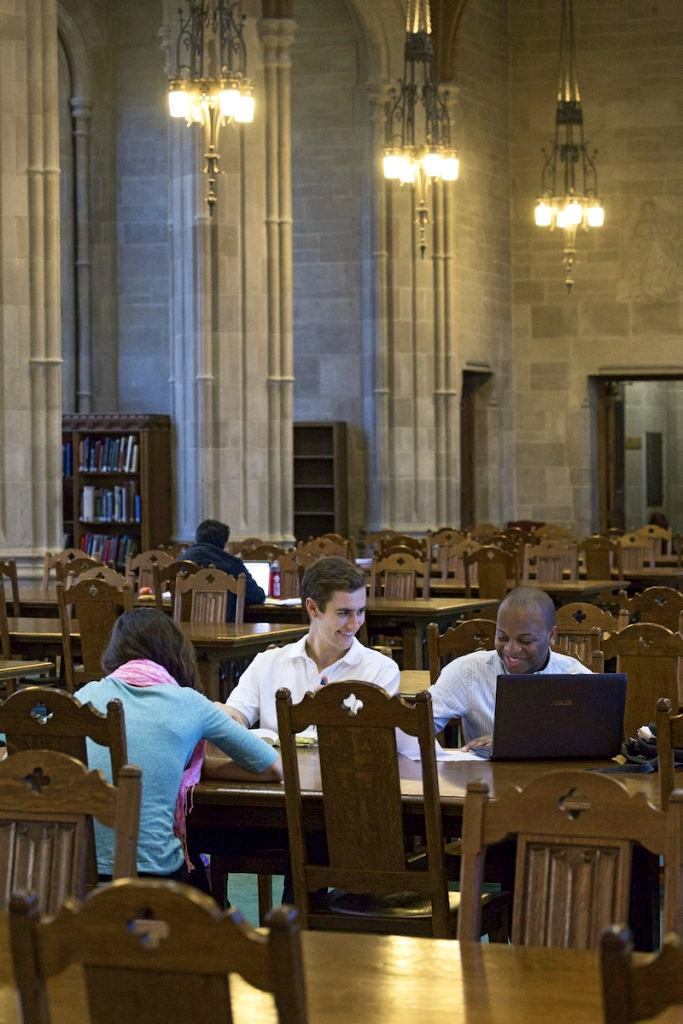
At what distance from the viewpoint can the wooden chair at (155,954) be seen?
2.06 meters

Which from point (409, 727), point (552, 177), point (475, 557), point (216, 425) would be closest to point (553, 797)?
point (409, 727)

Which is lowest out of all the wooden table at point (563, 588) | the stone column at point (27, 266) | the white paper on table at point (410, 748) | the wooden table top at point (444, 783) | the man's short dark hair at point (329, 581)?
the wooden table top at point (444, 783)

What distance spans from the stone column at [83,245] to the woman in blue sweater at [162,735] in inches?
567

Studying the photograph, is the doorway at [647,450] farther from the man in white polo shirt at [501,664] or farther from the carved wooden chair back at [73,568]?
the man in white polo shirt at [501,664]

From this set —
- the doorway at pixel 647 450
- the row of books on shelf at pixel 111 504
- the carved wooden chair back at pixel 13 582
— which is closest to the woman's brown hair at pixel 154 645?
the carved wooden chair back at pixel 13 582

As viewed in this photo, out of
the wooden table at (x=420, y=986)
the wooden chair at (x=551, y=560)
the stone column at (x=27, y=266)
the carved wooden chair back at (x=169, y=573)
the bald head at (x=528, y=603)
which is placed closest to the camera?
the wooden table at (x=420, y=986)

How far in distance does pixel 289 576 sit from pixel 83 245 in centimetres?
840

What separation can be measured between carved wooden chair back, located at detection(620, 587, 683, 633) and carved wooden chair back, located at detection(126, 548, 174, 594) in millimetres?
3624

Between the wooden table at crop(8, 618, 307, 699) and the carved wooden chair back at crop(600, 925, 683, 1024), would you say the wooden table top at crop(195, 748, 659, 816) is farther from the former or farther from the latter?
the wooden table at crop(8, 618, 307, 699)

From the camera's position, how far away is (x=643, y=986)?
2012 millimetres

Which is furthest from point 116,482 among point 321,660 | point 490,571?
point 321,660

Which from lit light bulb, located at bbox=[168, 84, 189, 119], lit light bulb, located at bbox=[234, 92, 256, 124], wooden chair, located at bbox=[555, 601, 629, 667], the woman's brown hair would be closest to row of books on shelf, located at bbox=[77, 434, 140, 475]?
lit light bulb, located at bbox=[168, 84, 189, 119]

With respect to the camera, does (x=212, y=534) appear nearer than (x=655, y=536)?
Yes

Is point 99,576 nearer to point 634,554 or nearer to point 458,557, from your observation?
point 458,557
